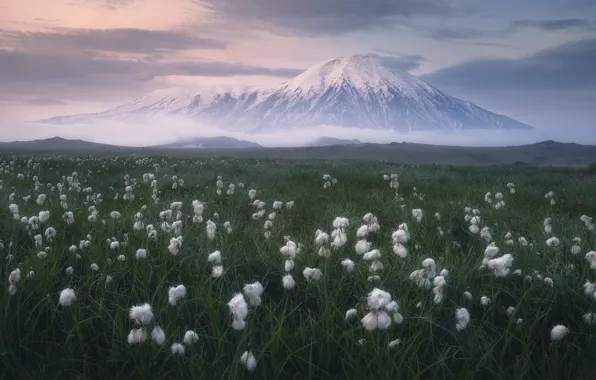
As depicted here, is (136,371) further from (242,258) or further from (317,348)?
(242,258)

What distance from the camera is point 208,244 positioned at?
495cm

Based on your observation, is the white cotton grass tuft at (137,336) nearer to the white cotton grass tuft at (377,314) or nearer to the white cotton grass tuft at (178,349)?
the white cotton grass tuft at (178,349)

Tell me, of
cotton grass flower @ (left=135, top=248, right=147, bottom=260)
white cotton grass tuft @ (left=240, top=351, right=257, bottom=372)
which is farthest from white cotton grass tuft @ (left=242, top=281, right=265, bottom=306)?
cotton grass flower @ (left=135, top=248, right=147, bottom=260)

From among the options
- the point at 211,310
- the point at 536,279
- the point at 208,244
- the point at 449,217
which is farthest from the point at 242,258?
the point at 449,217

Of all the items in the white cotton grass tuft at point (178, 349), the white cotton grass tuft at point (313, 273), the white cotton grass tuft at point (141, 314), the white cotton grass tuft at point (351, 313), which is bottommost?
the white cotton grass tuft at point (178, 349)

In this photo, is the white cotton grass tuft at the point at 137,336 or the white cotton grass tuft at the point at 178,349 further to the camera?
the white cotton grass tuft at the point at 178,349

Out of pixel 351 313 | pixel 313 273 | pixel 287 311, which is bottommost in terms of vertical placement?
pixel 287 311

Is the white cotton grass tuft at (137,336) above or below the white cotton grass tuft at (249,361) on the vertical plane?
above

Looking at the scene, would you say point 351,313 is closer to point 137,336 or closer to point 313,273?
point 313,273

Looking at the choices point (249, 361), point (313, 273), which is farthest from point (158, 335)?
point (313, 273)

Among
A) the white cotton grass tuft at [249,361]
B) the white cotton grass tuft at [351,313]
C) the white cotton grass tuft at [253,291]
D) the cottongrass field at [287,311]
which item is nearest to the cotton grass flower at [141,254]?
the cottongrass field at [287,311]

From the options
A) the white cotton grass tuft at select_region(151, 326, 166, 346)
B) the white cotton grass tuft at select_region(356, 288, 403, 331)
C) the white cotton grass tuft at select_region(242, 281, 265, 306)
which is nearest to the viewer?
the white cotton grass tuft at select_region(356, 288, 403, 331)

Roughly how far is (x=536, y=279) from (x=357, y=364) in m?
1.86

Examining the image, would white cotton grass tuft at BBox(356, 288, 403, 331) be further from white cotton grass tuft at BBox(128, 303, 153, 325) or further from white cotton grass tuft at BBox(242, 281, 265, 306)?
white cotton grass tuft at BBox(128, 303, 153, 325)
